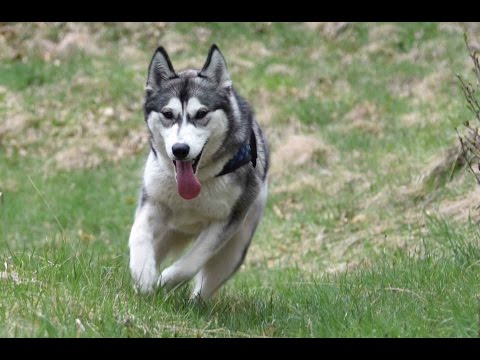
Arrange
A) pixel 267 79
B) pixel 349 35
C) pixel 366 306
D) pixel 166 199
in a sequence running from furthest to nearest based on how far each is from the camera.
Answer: pixel 349 35, pixel 267 79, pixel 166 199, pixel 366 306

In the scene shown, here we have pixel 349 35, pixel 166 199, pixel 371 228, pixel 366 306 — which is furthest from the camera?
pixel 349 35

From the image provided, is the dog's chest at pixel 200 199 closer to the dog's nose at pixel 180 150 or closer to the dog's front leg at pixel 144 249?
the dog's front leg at pixel 144 249

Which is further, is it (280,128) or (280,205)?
(280,128)

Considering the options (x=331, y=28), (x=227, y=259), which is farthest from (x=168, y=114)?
(x=331, y=28)

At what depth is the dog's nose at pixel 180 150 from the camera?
547cm

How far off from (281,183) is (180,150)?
7.19 metres

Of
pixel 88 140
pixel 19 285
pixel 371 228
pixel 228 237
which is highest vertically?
pixel 19 285

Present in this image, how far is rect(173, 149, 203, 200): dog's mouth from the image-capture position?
5.70 m

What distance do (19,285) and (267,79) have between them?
40.7 feet

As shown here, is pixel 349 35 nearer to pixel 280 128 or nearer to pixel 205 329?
pixel 280 128

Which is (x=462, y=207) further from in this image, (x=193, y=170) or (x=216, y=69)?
(x=193, y=170)

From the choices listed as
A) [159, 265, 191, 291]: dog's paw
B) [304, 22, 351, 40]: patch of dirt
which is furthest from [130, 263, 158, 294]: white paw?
[304, 22, 351, 40]: patch of dirt

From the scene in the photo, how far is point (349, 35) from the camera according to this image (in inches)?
744
